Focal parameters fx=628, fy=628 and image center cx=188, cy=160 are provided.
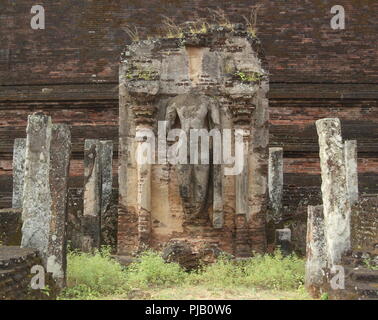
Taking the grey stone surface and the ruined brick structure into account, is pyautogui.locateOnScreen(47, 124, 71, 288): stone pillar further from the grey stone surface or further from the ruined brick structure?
the ruined brick structure

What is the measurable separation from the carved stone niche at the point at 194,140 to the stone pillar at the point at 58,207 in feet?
6.26

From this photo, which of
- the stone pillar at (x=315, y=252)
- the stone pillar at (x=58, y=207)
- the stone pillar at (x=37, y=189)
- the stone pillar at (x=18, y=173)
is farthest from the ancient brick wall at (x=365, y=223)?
the stone pillar at (x=18, y=173)

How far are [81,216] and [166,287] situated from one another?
9.15 feet

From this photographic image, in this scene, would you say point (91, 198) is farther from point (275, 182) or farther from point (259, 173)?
point (275, 182)

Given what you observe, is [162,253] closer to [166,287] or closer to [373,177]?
[166,287]

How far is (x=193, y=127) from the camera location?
7.98m

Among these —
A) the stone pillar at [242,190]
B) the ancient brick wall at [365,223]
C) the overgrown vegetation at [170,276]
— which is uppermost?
the stone pillar at [242,190]

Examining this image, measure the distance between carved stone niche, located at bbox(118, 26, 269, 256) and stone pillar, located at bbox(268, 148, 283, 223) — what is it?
0.99 m

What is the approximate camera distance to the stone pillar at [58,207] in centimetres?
614

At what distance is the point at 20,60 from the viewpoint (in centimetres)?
1373

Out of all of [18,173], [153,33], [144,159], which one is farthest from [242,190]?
[153,33]

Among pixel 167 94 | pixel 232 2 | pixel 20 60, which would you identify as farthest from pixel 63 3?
pixel 167 94

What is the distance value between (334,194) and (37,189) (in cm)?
283

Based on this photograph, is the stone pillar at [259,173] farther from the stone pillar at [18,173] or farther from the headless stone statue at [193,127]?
the stone pillar at [18,173]
